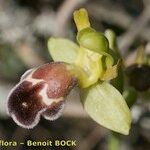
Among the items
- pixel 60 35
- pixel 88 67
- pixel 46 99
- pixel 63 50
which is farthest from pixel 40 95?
pixel 60 35

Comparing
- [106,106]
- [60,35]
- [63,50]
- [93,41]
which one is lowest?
[60,35]

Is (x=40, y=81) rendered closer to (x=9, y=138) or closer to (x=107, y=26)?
(x=9, y=138)

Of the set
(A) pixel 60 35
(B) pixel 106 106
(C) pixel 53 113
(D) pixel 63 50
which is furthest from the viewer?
(A) pixel 60 35

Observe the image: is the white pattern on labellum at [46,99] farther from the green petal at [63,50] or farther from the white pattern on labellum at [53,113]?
the green petal at [63,50]

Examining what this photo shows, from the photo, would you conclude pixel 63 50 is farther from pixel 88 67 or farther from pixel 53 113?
pixel 53 113

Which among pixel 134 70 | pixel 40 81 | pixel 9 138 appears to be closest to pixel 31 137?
pixel 9 138

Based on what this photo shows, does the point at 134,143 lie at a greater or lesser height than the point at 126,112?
lesser

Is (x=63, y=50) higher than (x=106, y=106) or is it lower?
higher
